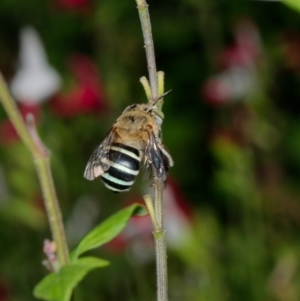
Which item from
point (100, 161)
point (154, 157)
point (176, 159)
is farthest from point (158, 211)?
point (176, 159)

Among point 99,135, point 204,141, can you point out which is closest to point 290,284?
point 99,135

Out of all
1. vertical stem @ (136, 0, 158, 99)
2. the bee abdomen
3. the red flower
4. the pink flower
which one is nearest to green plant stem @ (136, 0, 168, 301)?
vertical stem @ (136, 0, 158, 99)

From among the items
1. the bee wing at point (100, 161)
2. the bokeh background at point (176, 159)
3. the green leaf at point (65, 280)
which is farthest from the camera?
the bokeh background at point (176, 159)

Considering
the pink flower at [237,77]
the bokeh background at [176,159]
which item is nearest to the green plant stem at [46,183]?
the bokeh background at [176,159]

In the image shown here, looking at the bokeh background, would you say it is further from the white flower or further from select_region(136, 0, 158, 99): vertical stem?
select_region(136, 0, 158, 99): vertical stem

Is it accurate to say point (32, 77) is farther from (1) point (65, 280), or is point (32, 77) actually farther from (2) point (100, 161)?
(1) point (65, 280)

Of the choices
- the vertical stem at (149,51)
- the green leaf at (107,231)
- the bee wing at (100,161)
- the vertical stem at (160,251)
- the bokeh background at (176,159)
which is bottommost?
the vertical stem at (160,251)

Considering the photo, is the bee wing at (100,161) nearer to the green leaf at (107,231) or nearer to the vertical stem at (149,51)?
the green leaf at (107,231)

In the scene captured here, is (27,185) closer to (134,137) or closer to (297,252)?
(297,252)
